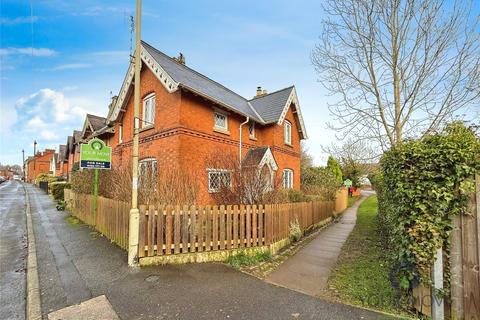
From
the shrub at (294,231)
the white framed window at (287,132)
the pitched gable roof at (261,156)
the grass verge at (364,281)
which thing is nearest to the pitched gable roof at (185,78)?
the pitched gable roof at (261,156)

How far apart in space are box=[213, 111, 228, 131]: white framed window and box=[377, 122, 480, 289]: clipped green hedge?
32.7 ft

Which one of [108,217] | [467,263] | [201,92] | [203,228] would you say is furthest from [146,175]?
[467,263]

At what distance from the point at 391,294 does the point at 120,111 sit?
15392 millimetres

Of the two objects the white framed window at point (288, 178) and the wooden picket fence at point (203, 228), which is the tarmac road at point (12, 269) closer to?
Answer: the wooden picket fence at point (203, 228)

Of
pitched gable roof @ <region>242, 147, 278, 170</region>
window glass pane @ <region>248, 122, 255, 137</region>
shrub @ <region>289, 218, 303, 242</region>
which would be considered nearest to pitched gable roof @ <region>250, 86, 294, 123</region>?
window glass pane @ <region>248, 122, 255, 137</region>

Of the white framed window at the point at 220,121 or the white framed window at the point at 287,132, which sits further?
the white framed window at the point at 287,132

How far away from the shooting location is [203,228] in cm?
625

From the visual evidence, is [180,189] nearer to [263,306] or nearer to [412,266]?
[263,306]

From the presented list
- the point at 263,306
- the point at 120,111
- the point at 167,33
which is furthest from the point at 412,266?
the point at 120,111

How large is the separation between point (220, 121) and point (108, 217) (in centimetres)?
741

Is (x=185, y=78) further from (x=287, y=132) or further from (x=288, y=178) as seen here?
(x=288, y=178)

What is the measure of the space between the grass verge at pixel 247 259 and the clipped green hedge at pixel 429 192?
11.4 ft

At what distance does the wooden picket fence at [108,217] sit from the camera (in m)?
6.86

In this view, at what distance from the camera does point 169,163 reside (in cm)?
1085
